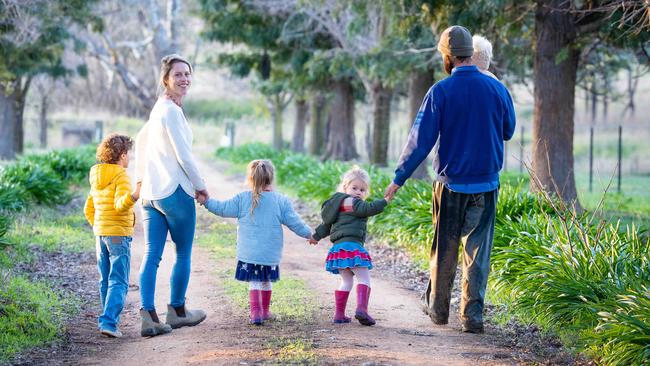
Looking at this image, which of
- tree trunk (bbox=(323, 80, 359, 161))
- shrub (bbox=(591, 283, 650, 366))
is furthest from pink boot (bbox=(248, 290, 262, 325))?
tree trunk (bbox=(323, 80, 359, 161))

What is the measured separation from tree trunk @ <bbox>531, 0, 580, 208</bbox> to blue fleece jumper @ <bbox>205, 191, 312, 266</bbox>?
7.52 metres

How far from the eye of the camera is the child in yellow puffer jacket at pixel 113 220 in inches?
273

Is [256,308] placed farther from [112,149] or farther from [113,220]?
[112,149]

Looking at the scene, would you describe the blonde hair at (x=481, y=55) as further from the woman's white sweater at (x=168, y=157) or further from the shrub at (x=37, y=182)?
the shrub at (x=37, y=182)

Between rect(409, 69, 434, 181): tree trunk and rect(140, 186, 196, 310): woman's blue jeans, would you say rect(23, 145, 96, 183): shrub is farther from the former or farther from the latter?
rect(140, 186, 196, 310): woman's blue jeans

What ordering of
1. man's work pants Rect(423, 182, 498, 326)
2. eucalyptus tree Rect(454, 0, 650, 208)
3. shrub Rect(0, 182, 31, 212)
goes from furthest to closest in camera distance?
1. eucalyptus tree Rect(454, 0, 650, 208)
2. shrub Rect(0, 182, 31, 212)
3. man's work pants Rect(423, 182, 498, 326)

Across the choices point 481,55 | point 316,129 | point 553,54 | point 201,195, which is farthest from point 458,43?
point 316,129

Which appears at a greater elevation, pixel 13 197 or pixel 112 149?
pixel 112 149

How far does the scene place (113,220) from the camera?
6938 mm

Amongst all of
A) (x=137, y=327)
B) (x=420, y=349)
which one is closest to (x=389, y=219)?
(x=137, y=327)

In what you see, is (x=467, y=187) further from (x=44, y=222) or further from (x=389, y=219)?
(x=44, y=222)

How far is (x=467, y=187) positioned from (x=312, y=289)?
2631mm

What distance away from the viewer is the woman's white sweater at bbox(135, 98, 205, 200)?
6648 millimetres

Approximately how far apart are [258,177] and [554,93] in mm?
8170
